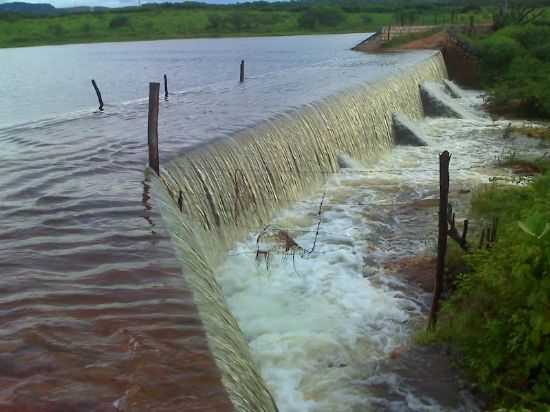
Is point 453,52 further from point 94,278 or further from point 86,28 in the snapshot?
point 86,28

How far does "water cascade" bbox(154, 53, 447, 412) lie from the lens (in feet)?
16.6

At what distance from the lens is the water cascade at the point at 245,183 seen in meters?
5.07

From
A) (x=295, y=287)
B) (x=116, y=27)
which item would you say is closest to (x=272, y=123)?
(x=295, y=287)

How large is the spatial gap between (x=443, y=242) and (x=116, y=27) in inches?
2992

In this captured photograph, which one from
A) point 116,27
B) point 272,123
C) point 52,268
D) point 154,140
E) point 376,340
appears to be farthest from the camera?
point 116,27

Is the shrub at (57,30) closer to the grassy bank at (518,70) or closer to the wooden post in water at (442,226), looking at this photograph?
the grassy bank at (518,70)

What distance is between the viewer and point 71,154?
10.7 metres

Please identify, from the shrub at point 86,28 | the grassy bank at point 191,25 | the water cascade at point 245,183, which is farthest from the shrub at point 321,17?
the water cascade at point 245,183

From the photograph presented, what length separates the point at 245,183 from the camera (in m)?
10.4

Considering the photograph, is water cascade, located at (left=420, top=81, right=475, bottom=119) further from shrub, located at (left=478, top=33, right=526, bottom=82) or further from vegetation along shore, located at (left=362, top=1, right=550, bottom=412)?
vegetation along shore, located at (left=362, top=1, right=550, bottom=412)

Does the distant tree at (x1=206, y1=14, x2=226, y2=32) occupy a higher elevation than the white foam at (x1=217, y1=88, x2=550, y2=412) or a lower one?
higher

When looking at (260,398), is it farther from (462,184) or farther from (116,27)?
(116,27)

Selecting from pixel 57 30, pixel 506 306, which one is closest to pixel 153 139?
pixel 506 306

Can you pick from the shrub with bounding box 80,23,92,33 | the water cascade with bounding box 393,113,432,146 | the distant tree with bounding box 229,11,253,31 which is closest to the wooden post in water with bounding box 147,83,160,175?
the water cascade with bounding box 393,113,432,146
